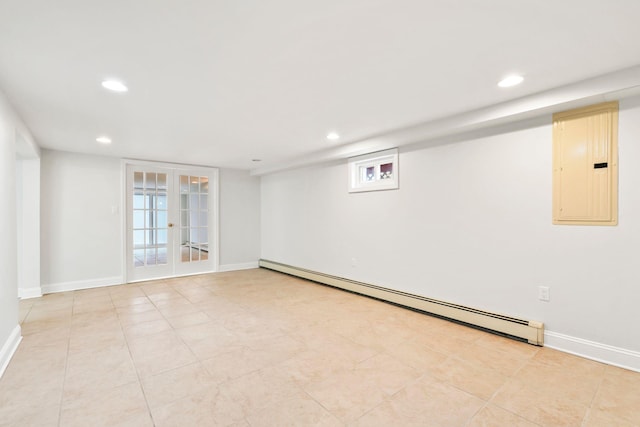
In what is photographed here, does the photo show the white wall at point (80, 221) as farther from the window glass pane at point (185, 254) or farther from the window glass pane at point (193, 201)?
the window glass pane at point (193, 201)

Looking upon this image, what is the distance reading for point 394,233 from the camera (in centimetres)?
397

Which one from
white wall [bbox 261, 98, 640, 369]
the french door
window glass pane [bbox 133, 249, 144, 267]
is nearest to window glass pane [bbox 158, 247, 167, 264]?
the french door

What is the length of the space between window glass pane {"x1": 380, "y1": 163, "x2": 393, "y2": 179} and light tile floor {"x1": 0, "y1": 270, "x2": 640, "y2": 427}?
6.10 feet

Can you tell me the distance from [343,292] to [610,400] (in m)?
3.09

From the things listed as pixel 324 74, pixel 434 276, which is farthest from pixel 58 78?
pixel 434 276

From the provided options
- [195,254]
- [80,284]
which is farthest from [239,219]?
[80,284]

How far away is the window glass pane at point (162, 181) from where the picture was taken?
18.3 ft

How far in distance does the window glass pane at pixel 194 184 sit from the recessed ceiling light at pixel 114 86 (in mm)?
3680

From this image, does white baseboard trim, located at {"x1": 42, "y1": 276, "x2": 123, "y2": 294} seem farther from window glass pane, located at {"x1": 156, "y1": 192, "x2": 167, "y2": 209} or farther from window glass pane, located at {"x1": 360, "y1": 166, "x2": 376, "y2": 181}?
window glass pane, located at {"x1": 360, "y1": 166, "x2": 376, "y2": 181}

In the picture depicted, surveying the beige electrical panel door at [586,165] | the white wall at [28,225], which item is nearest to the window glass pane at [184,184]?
the white wall at [28,225]

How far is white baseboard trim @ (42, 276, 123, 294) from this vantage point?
452 cm

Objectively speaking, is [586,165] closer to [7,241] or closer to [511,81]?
[511,81]

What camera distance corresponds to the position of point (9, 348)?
2434mm

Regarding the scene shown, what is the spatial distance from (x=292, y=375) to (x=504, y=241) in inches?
Answer: 94.3
